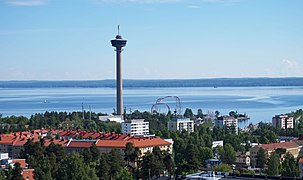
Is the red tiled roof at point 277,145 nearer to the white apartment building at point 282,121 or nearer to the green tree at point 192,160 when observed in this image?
the green tree at point 192,160

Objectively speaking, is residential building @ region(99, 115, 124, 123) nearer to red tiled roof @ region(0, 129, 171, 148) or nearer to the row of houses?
the row of houses

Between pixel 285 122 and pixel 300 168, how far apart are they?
18647 mm

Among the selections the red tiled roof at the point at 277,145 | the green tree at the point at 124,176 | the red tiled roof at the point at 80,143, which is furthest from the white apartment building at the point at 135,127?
the green tree at the point at 124,176

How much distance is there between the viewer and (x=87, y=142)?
832 inches

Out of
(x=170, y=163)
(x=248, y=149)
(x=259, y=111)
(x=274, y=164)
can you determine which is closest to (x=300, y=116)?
(x=259, y=111)

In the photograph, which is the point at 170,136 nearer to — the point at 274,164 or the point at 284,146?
the point at 284,146

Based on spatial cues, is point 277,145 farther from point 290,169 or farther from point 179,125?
point 179,125

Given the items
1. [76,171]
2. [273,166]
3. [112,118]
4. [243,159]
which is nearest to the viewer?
[76,171]

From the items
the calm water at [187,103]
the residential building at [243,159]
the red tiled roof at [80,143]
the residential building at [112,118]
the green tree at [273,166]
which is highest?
the calm water at [187,103]

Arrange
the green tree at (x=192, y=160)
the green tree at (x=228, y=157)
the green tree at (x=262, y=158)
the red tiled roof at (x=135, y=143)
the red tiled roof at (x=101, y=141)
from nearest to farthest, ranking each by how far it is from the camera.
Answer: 1. the green tree at (x=192, y=160)
2. the green tree at (x=262, y=158)
3. the green tree at (x=228, y=157)
4. the red tiled roof at (x=135, y=143)
5. the red tiled roof at (x=101, y=141)

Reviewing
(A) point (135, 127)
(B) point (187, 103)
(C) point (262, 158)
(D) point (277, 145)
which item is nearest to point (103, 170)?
(C) point (262, 158)

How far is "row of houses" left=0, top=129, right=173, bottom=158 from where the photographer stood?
20.4m

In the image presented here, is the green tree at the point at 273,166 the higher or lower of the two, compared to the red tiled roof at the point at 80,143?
lower

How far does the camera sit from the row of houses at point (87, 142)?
20.4 m
